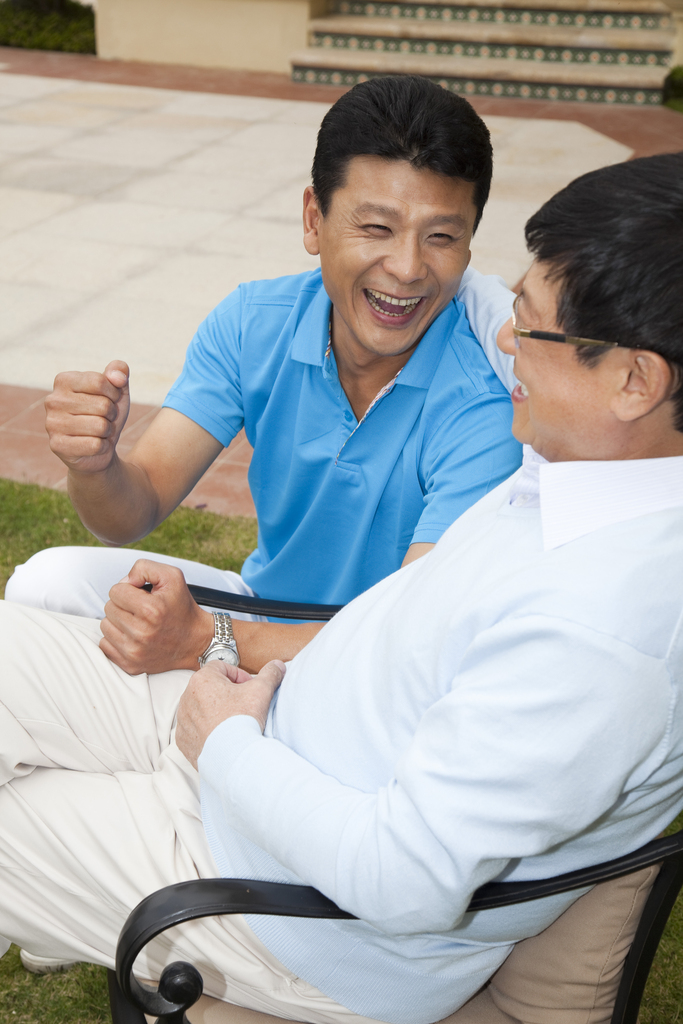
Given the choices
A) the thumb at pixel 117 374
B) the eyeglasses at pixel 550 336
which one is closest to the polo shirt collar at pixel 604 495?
the eyeglasses at pixel 550 336

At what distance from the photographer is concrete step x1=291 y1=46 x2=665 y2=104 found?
9.88 metres

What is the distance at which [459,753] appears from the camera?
→ 1100 mm

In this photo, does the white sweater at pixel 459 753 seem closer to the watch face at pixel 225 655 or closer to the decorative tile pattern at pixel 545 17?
the watch face at pixel 225 655

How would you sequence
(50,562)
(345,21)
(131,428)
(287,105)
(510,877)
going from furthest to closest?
(345,21) → (287,105) → (131,428) → (50,562) → (510,877)

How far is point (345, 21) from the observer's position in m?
10.8

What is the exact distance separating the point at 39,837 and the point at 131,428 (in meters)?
2.62

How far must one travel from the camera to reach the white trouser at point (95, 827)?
4.69 feet

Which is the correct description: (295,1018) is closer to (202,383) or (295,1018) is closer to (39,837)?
(39,837)

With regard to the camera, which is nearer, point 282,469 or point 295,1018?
point 295,1018

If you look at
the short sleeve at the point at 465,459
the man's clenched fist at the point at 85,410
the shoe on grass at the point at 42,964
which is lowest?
the shoe on grass at the point at 42,964

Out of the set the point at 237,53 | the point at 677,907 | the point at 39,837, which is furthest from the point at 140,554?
the point at 237,53

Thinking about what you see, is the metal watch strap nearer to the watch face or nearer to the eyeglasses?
the watch face

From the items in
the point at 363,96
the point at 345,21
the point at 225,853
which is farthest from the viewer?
the point at 345,21

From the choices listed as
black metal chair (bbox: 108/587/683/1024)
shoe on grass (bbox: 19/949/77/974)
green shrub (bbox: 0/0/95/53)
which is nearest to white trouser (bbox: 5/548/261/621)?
shoe on grass (bbox: 19/949/77/974)
